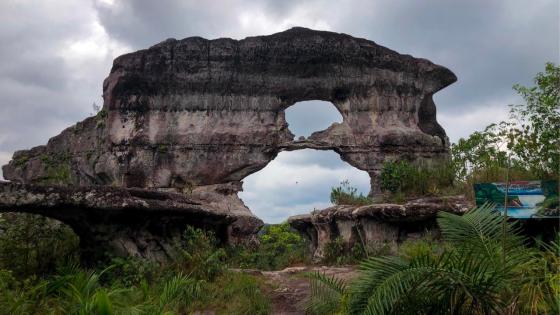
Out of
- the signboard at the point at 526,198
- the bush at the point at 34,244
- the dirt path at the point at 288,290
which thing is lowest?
the dirt path at the point at 288,290

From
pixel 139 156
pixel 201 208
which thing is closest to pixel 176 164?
pixel 139 156

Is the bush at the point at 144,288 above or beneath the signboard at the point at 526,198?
beneath

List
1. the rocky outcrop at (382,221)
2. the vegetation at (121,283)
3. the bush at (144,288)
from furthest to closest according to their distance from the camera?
the rocky outcrop at (382,221) → the vegetation at (121,283) → the bush at (144,288)

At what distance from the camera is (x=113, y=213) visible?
7.90 m

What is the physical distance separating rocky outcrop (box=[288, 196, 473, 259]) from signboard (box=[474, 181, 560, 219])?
9.69ft

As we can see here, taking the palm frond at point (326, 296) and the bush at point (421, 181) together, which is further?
the bush at point (421, 181)

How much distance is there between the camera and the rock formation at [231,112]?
18828 mm

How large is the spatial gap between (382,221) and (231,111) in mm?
8921

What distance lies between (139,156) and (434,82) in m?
11.9

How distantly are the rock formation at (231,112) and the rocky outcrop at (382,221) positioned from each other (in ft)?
17.2

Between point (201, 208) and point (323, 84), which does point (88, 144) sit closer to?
point (323, 84)

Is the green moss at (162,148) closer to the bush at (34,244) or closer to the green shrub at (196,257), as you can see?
the green shrub at (196,257)

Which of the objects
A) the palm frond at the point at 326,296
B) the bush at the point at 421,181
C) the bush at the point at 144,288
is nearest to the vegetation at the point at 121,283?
the bush at the point at 144,288

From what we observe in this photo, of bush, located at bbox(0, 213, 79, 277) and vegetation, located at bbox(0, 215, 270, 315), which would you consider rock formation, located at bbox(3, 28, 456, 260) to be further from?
bush, located at bbox(0, 213, 79, 277)
